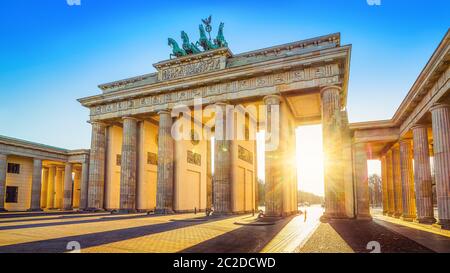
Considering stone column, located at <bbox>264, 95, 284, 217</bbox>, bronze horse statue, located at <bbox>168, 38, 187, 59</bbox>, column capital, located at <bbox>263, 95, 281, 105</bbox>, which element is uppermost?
bronze horse statue, located at <bbox>168, 38, 187, 59</bbox>

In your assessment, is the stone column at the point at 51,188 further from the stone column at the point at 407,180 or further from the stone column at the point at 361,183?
the stone column at the point at 407,180

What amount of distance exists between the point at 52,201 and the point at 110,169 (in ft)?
73.1

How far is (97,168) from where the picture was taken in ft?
124

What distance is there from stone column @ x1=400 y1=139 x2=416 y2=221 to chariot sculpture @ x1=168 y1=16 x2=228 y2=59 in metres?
19.4

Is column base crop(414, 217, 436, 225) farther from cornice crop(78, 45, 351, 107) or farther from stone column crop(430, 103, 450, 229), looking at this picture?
cornice crop(78, 45, 351, 107)

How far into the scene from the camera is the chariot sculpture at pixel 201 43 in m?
34.6

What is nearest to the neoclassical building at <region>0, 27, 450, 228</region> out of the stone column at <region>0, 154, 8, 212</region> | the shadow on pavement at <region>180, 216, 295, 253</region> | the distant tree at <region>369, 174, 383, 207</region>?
the stone column at <region>0, 154, 8, 212</region>

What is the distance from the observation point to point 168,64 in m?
34.4

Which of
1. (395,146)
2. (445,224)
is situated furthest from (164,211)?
(395,146)

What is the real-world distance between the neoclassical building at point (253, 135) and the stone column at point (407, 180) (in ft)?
0.30

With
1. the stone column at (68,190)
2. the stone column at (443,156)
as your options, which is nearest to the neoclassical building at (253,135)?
the stone column at (443,156)

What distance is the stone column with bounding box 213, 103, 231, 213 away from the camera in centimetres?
2909
